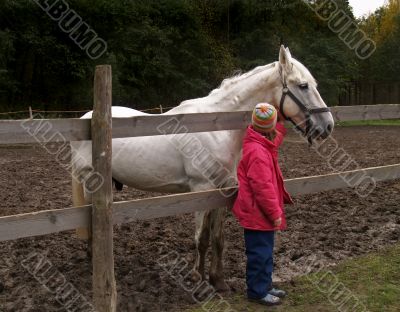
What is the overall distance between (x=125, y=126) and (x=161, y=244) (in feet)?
7.57

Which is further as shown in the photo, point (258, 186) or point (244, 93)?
point (244, 93)

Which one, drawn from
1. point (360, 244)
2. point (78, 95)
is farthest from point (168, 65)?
point (360, 244)

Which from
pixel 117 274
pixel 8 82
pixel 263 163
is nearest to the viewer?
pixel 263 163

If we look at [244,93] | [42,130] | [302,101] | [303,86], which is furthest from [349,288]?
[42,130]

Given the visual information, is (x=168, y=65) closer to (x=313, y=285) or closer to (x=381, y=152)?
(x=381, y=152)

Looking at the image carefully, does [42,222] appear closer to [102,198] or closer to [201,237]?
[102,198]

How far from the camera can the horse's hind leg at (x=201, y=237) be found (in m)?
4.47

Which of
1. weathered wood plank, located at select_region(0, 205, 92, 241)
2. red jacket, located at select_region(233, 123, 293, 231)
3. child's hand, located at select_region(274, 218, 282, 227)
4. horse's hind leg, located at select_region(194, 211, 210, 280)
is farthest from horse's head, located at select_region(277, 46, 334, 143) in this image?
weathered wood plank, located at select_region(0, 205, 92, 241)

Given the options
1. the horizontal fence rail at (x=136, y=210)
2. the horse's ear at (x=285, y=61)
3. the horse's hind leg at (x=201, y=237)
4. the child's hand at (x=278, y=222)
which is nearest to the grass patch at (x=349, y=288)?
the horse's hind leg at (x=201, y=237)

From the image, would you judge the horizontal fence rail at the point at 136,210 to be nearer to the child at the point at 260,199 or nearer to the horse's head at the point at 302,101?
the child at the point at 260,199

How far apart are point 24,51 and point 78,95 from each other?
3.40 metres

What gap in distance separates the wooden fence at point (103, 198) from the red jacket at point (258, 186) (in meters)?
0.26

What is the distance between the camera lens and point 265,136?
3875mm

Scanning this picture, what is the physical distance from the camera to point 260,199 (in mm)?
3701
